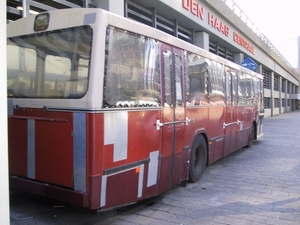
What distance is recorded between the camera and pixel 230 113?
807cm

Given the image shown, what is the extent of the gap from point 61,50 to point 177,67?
2.11 meters

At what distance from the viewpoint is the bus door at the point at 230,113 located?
25.7ft

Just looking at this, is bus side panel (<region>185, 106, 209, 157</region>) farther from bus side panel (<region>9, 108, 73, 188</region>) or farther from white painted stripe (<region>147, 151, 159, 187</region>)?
bus side panel (<region>9, 108, 73, 188</region>)

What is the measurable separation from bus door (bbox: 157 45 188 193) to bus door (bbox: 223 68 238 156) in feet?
8.90

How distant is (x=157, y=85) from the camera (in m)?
4.61

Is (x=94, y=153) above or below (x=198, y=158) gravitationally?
above

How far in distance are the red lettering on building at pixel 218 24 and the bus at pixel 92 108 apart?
956 cm

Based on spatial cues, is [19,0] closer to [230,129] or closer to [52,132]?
[52,132]

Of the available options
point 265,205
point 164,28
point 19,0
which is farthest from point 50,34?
point 164,28

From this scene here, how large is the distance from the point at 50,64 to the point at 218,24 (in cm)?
1256

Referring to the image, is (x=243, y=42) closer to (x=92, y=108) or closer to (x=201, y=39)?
(x=201, y=39)

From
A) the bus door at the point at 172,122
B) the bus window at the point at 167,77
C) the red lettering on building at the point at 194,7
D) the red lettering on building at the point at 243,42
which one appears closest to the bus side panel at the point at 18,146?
the bus door at the point at 172,122

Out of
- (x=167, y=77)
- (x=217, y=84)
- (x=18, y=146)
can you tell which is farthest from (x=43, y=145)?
(x=217, y=84)

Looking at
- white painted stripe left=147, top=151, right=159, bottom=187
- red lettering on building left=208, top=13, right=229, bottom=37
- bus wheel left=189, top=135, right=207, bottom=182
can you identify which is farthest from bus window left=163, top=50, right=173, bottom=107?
red lettering on building left=208, top=13, right=229, bottom=37
